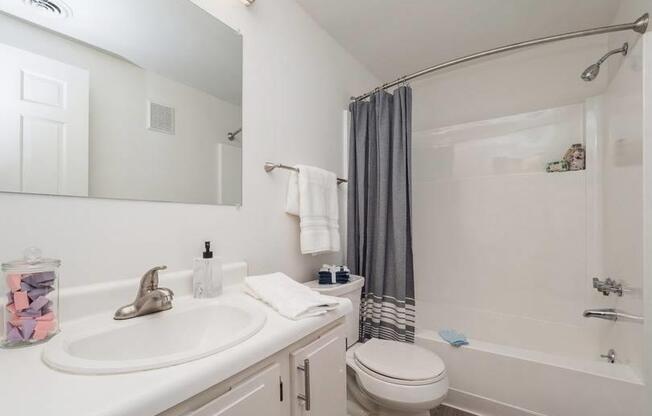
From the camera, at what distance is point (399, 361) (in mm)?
1328

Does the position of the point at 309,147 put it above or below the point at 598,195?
above

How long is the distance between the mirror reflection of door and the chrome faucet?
305 millimetres

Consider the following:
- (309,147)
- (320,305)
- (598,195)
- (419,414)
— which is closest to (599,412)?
(419,414)

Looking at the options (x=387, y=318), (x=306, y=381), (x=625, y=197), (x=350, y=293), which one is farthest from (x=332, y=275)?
(x=625, y=197)

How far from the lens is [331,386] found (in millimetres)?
917

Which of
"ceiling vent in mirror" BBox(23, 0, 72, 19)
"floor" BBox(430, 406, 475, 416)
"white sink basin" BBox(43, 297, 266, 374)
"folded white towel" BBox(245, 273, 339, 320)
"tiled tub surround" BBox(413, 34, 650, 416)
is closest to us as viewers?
"white sink basin" BBox(43, 297, 266, 374)

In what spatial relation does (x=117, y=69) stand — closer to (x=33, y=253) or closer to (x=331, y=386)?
(x=33, y=253)

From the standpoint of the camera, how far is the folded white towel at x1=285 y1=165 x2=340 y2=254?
146 centimetres

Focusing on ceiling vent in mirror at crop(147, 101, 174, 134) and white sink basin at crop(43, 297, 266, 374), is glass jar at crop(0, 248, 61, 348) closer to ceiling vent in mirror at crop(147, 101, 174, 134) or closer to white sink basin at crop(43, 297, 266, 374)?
white sink basin at crop(43, 297, 266, 374)

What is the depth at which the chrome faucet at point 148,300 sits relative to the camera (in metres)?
0.78

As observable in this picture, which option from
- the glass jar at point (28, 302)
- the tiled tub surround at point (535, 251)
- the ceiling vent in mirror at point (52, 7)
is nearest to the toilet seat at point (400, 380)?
the tiled tub surround at point (535, 251)

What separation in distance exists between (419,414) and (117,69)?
1.81 metres

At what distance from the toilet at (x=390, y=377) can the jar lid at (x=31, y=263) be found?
953mm

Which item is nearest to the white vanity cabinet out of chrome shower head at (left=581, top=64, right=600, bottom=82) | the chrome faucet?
the chrome faucet
